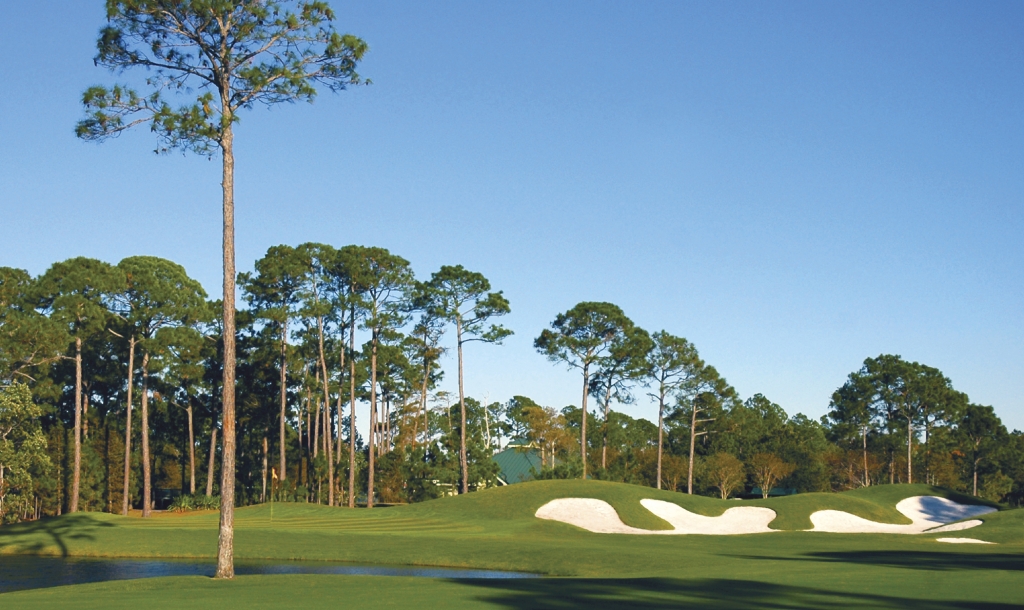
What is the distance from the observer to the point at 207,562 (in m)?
29.5

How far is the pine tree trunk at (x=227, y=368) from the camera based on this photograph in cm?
1989

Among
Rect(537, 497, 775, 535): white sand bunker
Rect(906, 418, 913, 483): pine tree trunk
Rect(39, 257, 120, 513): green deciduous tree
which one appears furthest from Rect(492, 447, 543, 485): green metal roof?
Rect(39, 257, 120, 513): green deciduous tree

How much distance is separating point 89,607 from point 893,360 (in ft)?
271

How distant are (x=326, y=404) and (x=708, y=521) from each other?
87.1 feet

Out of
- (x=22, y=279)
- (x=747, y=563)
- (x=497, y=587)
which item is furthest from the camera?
(x=22, y=279)

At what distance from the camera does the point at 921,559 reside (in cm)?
2636

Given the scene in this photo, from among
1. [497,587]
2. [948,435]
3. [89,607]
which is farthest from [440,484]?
[948,435]

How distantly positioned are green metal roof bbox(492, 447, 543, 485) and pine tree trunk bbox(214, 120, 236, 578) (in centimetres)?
6247

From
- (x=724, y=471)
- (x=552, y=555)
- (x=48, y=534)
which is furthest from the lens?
(x=724, y=471)

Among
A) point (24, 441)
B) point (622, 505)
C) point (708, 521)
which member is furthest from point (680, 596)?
point (24, 441)

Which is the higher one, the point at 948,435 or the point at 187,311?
the point at 187,311

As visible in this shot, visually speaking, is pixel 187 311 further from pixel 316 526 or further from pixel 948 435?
pixel 948 435

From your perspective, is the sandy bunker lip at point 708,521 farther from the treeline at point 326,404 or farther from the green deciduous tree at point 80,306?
the green deciduous tree at point 80,306

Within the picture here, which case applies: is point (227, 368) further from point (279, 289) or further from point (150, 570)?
point (279, 289)
